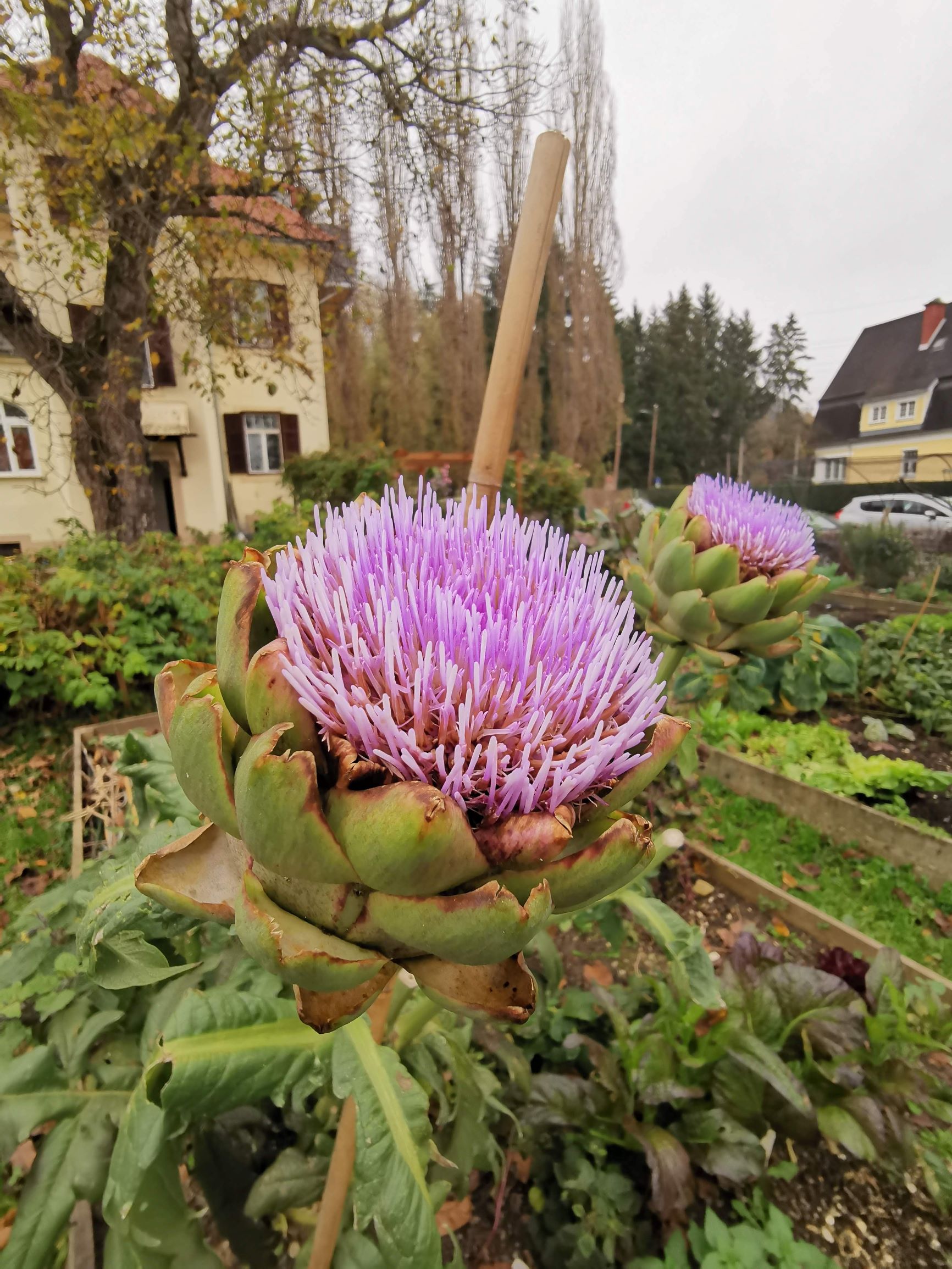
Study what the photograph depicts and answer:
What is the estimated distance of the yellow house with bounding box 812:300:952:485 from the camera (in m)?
6.08

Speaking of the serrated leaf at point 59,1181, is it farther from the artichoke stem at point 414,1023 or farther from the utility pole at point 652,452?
the utility pole at point 652,452

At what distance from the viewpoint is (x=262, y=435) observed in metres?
11.7

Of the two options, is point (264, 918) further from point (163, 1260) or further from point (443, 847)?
point (163, 1260)

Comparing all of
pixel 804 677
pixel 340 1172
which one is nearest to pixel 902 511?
pixel 804 677

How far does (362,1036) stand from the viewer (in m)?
0.69

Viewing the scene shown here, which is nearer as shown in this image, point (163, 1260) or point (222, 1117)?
point (163, 1260)

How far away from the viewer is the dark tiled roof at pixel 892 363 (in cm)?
652

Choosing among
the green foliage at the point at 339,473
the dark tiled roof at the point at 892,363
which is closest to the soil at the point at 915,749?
the dark tiled roof at the point at 892,363

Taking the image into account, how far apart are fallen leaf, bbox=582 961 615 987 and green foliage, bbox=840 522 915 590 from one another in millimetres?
5083

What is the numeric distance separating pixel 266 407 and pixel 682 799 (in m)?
10.6

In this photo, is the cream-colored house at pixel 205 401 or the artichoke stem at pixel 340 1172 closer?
the artichoke stem at pixel 340 1172

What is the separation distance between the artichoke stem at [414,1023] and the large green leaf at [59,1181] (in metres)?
0.38

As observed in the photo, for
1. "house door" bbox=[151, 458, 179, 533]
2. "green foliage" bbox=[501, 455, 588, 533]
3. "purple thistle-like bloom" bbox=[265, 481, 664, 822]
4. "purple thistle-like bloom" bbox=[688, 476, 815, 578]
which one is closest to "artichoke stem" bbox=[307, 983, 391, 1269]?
"purple thistle-like bloom" bbox=[265, 481, 664, 822]

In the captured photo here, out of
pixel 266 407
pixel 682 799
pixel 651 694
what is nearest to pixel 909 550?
pixel 682 799
